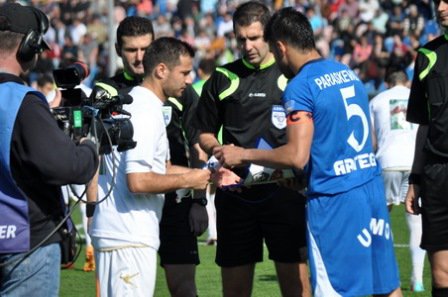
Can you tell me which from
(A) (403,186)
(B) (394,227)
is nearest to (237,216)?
(A) (403,186)

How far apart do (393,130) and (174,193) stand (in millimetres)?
5369

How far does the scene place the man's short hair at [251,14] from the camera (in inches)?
315

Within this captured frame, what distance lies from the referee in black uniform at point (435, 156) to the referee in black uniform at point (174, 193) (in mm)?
1827

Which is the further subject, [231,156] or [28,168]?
[231,156]

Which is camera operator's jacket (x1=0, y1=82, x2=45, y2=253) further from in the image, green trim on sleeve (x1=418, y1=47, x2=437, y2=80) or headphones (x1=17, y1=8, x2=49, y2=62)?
green trim on sleeve (x1=418, y1=47, x2=437, y2=80)

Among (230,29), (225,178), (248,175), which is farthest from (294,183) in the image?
(230,29)

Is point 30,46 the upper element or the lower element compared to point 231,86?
upper

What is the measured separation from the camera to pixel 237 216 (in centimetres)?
795

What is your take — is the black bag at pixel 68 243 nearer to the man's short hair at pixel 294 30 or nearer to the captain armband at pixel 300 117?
the captain armband at pixel 300 117

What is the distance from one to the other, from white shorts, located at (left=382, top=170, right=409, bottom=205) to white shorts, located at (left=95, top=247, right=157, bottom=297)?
6.84 meters

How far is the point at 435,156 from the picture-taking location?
7.21m

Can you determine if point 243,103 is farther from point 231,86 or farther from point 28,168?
point 28,168

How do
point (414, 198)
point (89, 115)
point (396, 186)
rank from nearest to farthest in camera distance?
point (89, 115) → point (414, 198) → point (396, 186)

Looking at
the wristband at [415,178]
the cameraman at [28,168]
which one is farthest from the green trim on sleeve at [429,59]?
the cameraman at [28,168]
